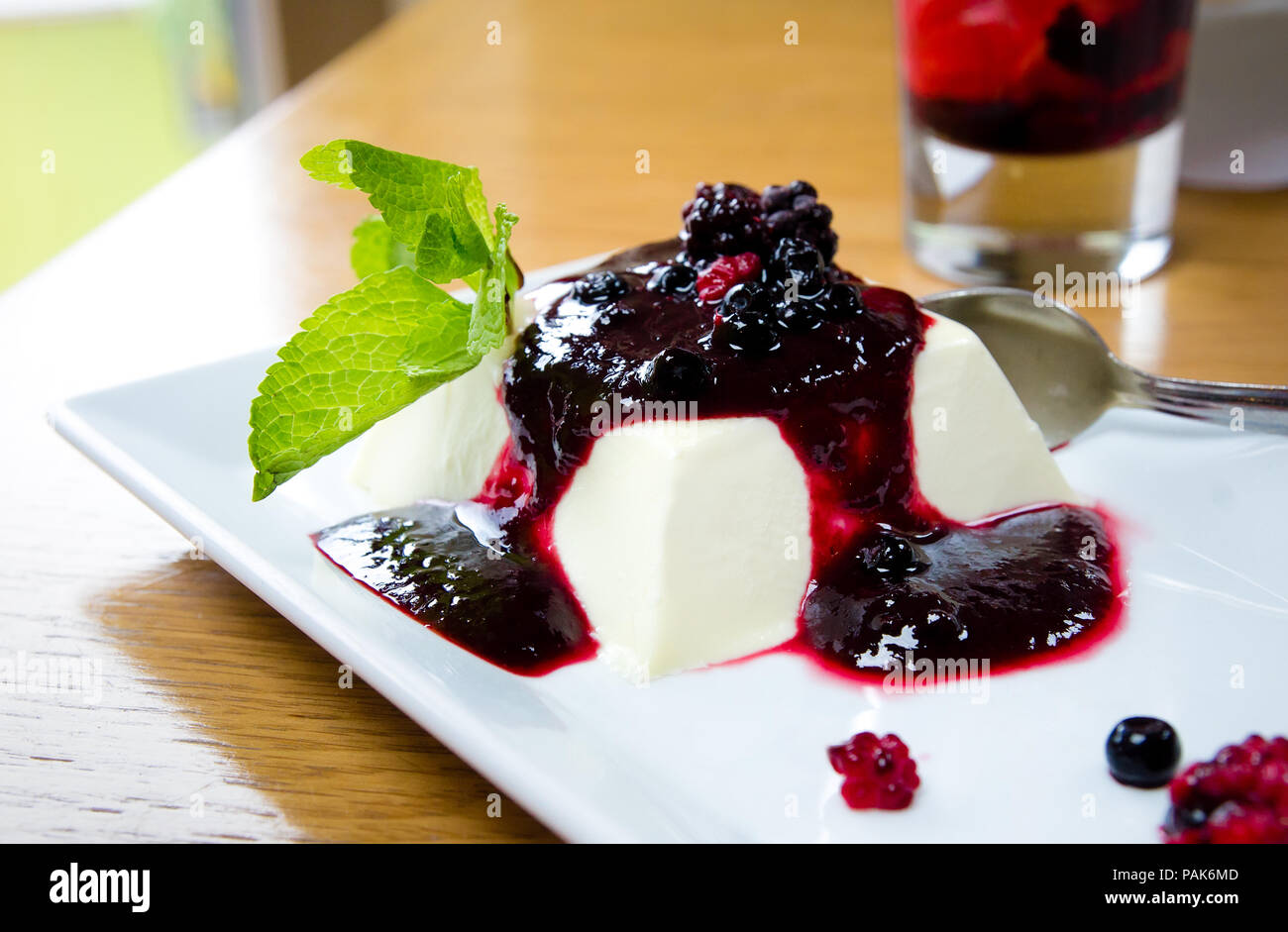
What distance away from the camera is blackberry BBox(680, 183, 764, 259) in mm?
1598

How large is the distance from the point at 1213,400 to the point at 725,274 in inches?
24.6

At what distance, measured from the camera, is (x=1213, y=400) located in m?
1.66

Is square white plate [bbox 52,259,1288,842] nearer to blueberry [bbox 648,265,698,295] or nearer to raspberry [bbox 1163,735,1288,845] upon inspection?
raspberry [bbox 1163,735,1288,845]

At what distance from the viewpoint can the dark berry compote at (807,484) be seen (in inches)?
53.1

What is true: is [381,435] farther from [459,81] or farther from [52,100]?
[52,100]

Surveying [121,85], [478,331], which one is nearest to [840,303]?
[478,331]

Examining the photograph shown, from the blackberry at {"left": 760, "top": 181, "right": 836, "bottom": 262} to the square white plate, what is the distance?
1.40 ft

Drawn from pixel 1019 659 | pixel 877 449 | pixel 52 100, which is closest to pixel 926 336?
pixel 877 449

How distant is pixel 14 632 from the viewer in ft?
4.75

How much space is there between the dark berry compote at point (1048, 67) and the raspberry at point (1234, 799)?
4.16ft

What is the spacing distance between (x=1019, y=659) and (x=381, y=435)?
2.65ft

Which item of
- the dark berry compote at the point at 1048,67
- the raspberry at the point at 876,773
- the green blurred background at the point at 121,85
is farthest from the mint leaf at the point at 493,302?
the green blurred background at the point at 121,85

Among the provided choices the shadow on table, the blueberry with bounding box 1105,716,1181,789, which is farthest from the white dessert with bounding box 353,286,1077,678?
the blueberry with bounding box 1105,716,1181,789
